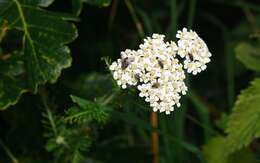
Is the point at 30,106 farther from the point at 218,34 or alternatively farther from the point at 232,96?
the point at 218,34

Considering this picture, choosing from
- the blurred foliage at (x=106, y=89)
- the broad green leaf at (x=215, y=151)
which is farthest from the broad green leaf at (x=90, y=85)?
the broad green leaf at (x=215, y=151)

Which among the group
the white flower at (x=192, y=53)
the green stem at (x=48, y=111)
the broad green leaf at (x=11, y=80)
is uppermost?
the white flower at (x=192, y=53)

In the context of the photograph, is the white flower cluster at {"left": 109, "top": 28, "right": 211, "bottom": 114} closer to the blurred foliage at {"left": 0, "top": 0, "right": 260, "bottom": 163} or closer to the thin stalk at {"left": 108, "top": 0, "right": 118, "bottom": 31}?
the blurred foliage at {"left": 0, "top": 0, "right": 260, "bottom": 163}

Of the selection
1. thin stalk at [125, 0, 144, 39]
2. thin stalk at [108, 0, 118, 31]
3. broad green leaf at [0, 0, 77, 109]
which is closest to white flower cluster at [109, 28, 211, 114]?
broad green leaf at [0, 0, 77, 109]

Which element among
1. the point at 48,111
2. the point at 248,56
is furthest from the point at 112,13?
the point at 48,111

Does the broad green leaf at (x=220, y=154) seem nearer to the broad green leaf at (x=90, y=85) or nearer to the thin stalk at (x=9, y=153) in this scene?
the broad green leaf at (x=90, y=85)

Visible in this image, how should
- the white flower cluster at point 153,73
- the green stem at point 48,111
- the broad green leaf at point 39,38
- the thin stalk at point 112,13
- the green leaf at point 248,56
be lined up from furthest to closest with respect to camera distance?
1. the thin stalk at point 112,13
2. the green leaf at point 248,56
3. the green stem at point 48,111
4. the broad green leaf at point 39,38
5. the white flower cluster at point 153,73

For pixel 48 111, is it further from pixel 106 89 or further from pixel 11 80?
pixel 106 89
